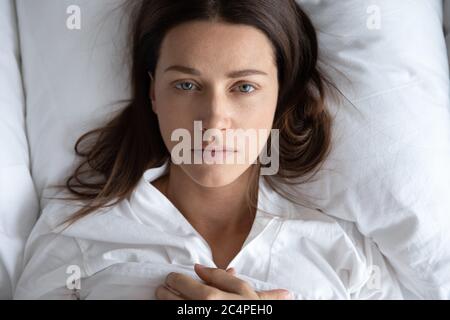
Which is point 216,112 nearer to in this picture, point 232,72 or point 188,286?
point 232,72

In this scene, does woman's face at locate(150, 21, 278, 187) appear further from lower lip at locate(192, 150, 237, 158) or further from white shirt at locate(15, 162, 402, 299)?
white shirt at locate(15, 162, 402, 299)

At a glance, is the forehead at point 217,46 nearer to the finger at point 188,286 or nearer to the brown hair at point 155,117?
the brown hair at point 155,117

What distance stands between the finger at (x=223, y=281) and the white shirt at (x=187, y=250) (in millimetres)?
36

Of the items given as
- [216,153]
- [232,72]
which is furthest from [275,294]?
[232,72]

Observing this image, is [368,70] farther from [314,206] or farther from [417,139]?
[314,206]

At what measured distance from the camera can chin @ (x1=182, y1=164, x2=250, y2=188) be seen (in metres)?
1.05

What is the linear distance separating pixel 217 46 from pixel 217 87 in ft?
0.21

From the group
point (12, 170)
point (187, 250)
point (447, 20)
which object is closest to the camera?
point (187, 250)

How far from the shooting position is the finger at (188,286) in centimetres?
100

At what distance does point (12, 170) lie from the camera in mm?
1221

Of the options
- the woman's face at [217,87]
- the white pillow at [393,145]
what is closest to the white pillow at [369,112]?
the white pillow at [393,145]

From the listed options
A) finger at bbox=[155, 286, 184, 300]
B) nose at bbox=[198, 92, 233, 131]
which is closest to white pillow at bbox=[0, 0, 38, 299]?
finger at bbox=[155, 286, 184, 300]
